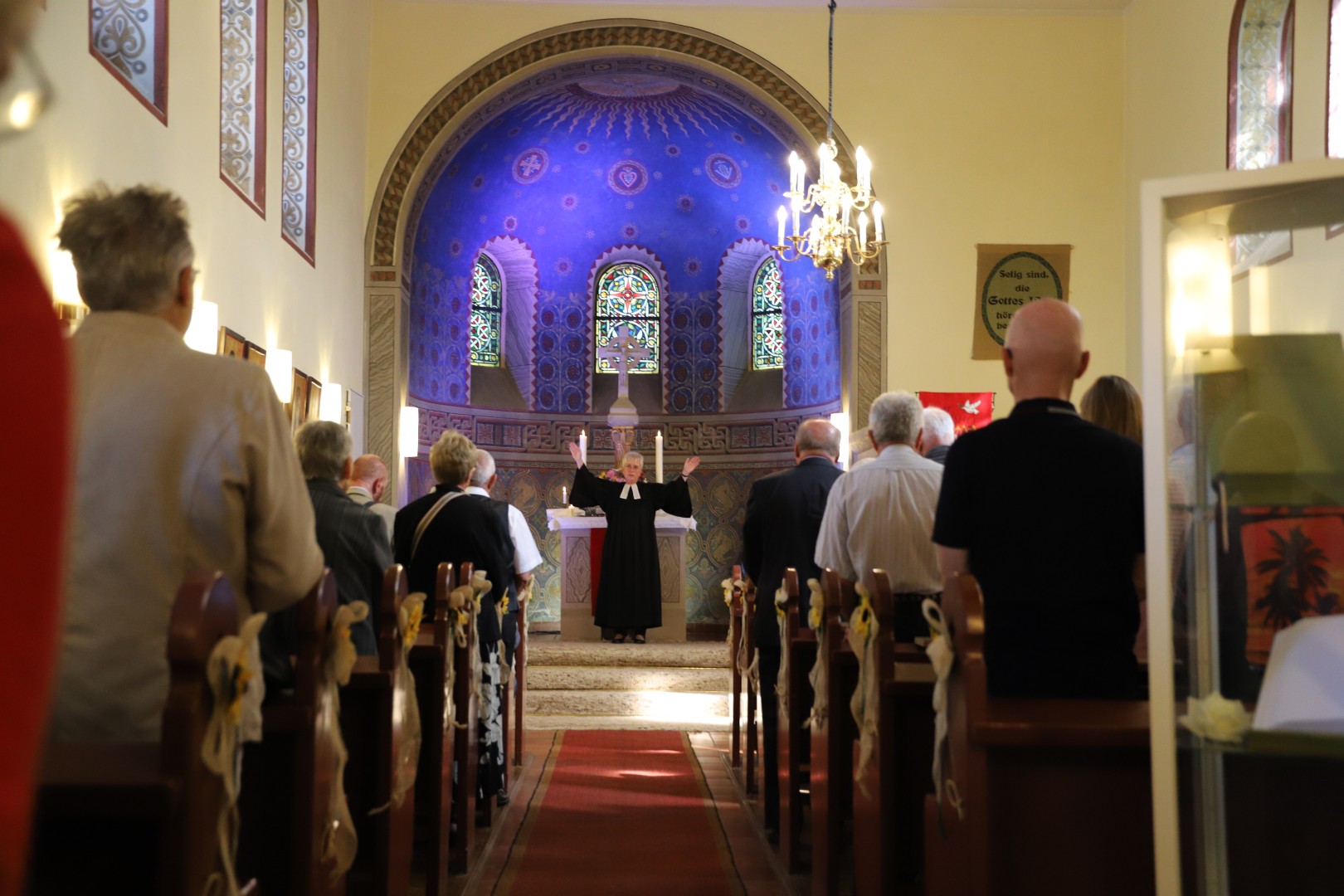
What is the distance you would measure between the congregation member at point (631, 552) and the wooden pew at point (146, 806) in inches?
368

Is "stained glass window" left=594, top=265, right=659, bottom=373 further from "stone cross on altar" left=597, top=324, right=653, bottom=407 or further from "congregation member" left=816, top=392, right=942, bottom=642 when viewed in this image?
"congregation member" left=816, top=392, right=942, bottom=642

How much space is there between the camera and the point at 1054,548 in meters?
2.62

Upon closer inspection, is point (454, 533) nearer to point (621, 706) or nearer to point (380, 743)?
point (380, 743)

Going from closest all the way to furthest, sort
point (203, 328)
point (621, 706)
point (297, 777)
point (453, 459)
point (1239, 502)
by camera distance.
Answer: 1. point (1239, 502)
2. point (297, 777)
3. point (453, 459)
4. point (203, 328)
5. point (621, 706)

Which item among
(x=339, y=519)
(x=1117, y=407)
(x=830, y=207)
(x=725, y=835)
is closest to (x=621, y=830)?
(x=725, y=835)

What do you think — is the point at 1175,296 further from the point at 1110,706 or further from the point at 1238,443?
the point at 1110,706

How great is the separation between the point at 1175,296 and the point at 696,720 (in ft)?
24.4

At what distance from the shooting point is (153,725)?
198 centimetres

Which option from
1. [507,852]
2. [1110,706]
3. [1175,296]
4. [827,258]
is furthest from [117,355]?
[827,258]

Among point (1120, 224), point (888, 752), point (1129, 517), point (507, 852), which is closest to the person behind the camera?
point (1129, 517)

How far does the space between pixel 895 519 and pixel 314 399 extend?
18.2 feet

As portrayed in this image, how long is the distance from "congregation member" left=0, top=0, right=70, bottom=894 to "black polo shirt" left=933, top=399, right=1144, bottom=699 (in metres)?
2.26

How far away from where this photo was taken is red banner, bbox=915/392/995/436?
10.7 meters

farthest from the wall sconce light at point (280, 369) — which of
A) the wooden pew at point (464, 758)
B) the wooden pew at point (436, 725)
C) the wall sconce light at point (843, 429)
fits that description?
the wall sconce light at point (843, 429)
